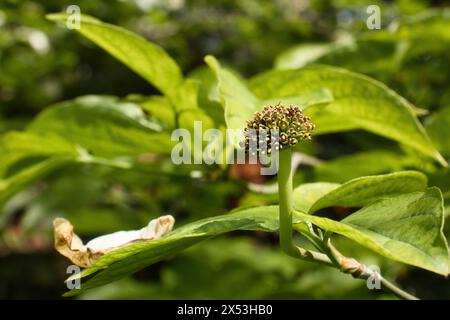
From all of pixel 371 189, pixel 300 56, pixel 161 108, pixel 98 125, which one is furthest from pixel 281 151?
pixel 300 56

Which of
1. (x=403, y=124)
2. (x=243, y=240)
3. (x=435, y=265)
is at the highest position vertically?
(x=243, y=240)

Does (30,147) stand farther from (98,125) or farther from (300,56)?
(300,56)

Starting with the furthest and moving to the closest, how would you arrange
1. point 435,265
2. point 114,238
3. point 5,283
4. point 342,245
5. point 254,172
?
point 5,283, point 254,172, point 342,245, point 114,238, point 435,265

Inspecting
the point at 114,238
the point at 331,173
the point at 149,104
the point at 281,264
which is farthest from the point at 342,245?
the point at 114,238

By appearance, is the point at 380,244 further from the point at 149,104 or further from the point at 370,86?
the point at 149,104

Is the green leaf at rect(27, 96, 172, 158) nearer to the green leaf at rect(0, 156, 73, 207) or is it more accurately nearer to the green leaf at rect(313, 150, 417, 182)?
the green leaf at rect(0, 156, 73, 207)

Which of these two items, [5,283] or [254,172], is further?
[5,283]

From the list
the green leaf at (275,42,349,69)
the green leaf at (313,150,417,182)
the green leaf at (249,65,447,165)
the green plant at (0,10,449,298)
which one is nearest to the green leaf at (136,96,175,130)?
the green plant at (0,10,449,298)
